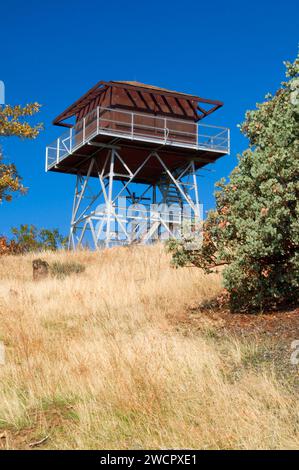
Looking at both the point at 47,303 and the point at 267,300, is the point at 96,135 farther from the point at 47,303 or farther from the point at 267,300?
the point at 267,300

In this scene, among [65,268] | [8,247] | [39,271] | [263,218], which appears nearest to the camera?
[263,218]

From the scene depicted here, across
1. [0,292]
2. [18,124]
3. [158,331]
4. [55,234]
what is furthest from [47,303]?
[55,234]

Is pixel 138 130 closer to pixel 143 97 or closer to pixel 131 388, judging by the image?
pixel 143 97

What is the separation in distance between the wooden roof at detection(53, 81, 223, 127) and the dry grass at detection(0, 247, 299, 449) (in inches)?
804

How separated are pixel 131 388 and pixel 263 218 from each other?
14.1 ft

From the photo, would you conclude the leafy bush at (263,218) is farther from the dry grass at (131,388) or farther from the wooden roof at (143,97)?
the wooden roof at (143,97)

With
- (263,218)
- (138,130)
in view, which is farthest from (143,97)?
(263,218)

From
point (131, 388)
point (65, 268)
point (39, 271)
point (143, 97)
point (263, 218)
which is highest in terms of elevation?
point (143, 97)

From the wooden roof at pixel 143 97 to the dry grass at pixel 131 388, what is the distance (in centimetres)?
2042

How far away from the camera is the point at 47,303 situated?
12.2 m

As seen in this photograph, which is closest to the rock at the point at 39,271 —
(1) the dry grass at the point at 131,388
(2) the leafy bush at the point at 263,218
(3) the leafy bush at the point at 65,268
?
(3) the leafy bush at the point at 65,268

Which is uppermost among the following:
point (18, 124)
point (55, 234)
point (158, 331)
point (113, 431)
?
point (18, 124)

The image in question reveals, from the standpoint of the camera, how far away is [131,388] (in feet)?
19.3

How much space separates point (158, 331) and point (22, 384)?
9.31ft
